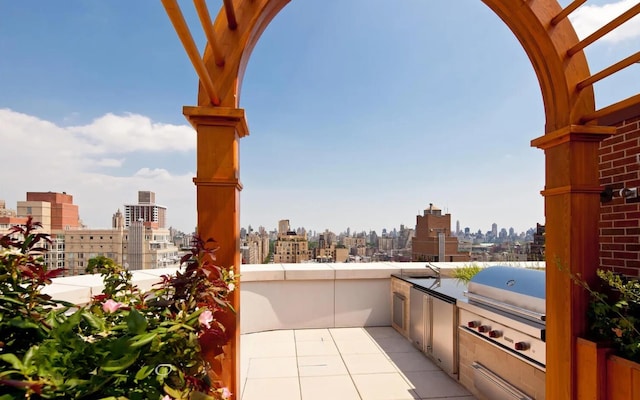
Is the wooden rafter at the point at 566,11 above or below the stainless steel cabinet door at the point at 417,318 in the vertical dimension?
above

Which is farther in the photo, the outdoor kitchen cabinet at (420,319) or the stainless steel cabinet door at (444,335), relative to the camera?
the outdoor kitchen cabinet at (420,319)

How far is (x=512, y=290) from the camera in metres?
2.49

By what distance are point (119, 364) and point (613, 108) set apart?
8.17ft

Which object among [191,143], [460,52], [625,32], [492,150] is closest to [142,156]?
[191,143]

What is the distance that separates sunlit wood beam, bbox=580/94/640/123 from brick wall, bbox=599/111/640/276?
0.20 metres

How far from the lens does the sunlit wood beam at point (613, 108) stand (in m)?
1.59

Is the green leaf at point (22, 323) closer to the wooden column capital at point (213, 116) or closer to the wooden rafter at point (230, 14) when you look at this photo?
the wooden column capital at point (213, 116)

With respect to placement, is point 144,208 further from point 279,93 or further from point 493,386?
point 493,386

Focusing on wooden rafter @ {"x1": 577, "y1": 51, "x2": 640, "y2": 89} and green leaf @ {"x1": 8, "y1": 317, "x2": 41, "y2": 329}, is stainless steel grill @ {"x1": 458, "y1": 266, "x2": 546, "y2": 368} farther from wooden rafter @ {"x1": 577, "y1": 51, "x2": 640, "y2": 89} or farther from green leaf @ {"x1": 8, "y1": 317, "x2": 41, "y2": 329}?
green leaf @ {"x1": 8, "y1": 317, "x2": 41, "y2": 329}

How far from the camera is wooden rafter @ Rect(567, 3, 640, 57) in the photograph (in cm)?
149

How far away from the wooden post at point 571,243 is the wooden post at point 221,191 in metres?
1.87

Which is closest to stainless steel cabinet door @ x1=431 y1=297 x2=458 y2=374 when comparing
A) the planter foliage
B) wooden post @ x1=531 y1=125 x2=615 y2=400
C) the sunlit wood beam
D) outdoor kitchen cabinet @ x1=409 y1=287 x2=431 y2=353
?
outdoor kitchen cabinet @ x1=409 y1=287 x2=431 y2=353

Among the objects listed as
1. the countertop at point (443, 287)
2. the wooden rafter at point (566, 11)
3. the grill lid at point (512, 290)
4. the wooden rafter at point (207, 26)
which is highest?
the wooden rafter at point (566, 11)

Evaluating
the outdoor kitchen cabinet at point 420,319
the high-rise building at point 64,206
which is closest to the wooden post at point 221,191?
the high-rise building at point 64,206
